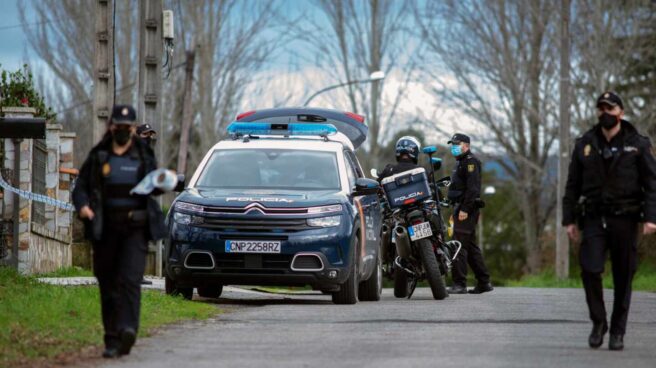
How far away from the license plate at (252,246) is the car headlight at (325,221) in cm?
40

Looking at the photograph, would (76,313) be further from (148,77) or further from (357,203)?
(148,77)

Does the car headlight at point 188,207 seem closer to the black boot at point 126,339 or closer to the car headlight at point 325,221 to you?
the car headlight at point 325,221

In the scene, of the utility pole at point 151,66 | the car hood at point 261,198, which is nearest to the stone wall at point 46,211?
the utility pole at point 151,66

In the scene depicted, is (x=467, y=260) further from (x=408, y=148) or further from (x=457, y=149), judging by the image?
(x=408, y=148)

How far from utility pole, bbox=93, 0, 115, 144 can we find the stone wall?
2.13ft

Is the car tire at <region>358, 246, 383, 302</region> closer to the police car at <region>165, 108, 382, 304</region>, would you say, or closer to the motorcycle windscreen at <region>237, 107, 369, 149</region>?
the police car at <region>165, 108, 382, 304</region>

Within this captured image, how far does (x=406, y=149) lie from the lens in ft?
63.2

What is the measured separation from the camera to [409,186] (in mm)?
18562

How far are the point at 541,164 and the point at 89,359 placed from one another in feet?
136

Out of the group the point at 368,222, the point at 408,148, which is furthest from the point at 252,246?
the point at 408,148

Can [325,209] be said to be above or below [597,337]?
above

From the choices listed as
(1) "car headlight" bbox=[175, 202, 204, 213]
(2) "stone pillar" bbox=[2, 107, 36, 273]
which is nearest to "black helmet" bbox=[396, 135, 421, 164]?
(1) "car headlight" bbox=[175, 202, 204, 213]

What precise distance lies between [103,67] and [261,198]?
772 centimetres

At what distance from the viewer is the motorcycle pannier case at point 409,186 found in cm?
1848
